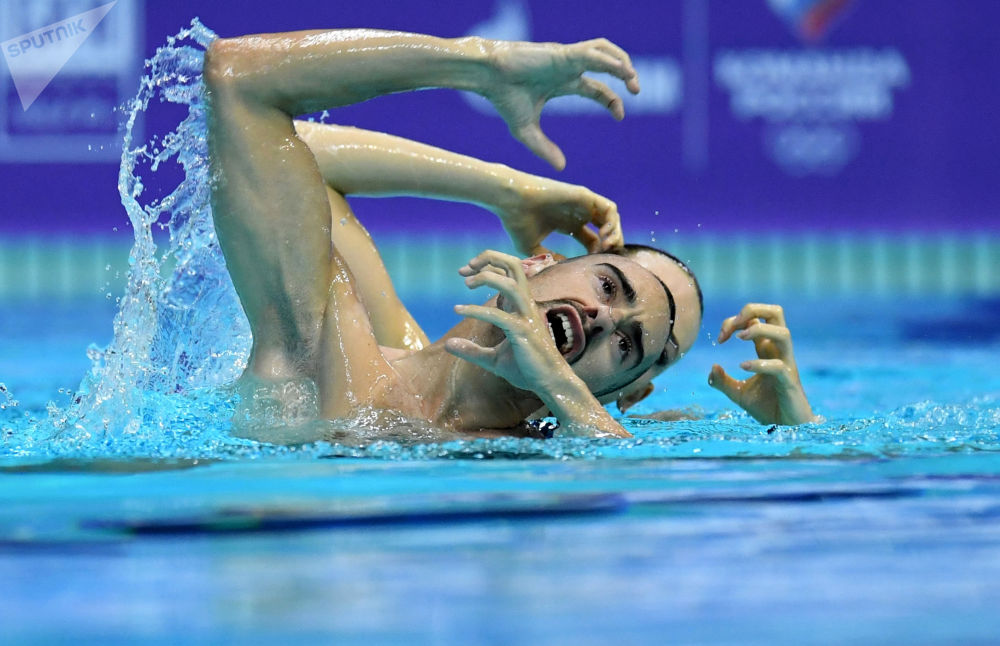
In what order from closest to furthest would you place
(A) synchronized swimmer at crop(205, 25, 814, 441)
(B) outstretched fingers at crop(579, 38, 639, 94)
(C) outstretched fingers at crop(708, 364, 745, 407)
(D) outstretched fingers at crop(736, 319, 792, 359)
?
(B) outstretched fingers at crop(579, 38, 639, 94) < (A) synchronized swimmer at crop(205, 25, 814, 441) < (D) outstretched fingers at crop(736, 319, 792, 359) < (C) outstretched fingers at crop(708, 364, 745, 407)

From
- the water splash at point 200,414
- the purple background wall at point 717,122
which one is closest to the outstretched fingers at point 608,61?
the water splash at point 200,414

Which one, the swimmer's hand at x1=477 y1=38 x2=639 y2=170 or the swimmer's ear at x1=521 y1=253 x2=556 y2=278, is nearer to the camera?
the swimmer's hand at x1=477 y1=38 x2=639 y2=170

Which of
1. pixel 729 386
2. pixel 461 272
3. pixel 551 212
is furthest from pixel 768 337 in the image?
pixel 461 272

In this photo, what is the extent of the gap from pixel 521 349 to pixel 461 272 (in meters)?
0.18

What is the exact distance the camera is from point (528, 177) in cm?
308

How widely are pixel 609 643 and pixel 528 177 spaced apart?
73.6 inches

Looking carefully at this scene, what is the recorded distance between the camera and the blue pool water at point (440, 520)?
1414 mm

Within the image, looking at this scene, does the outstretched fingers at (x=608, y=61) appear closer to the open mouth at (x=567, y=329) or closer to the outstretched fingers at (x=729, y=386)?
the open mouth at (x=567, y=329)

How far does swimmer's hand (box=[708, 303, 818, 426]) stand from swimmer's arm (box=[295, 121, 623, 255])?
1.21 feet

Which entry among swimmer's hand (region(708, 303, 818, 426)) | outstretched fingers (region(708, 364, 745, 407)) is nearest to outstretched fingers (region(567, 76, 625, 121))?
swimmer's hand (region(708, 303, 818, 426))

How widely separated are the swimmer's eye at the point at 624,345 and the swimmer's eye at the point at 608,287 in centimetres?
8

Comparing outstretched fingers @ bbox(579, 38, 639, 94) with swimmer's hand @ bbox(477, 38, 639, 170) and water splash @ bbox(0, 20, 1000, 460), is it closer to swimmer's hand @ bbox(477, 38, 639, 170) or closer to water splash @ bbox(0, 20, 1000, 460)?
swimmer's hand @ bbox(477, 38, 639, 170)

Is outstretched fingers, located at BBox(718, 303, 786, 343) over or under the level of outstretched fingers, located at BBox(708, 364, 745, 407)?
over

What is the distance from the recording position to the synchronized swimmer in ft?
8.21
